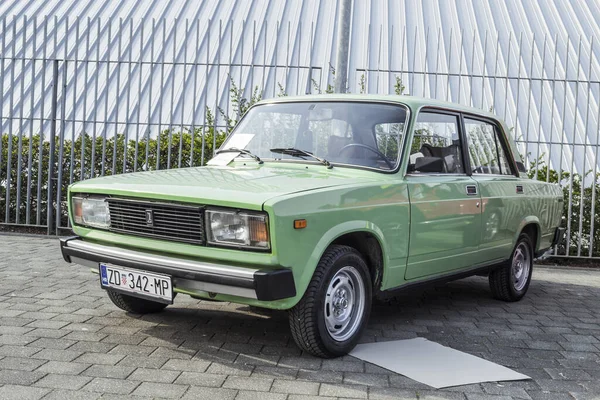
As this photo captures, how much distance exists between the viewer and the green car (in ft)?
12.2

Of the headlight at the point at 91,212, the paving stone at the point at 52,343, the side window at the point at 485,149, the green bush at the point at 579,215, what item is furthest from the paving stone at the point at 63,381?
the green bush at the point at 579,215

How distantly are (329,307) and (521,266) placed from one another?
3.11 metres

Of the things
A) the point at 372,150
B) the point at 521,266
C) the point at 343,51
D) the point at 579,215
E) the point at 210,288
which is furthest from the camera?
the point at 579,215

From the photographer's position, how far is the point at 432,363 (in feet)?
13.4

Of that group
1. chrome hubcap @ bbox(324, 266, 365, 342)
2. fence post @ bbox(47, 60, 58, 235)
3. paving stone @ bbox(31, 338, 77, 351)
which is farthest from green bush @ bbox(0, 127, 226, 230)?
chrome hubcap @ bbox(324, 266, 365, 342)

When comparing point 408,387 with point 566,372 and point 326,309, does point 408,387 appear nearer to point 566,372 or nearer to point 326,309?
point 326,309

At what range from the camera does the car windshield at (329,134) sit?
4707 mm

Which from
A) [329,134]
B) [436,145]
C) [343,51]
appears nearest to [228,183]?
[329,134]

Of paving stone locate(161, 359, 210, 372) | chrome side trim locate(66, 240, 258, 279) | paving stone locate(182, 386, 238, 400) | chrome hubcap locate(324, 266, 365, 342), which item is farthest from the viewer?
chrome hubcap locate(324, 266, 365, 342)

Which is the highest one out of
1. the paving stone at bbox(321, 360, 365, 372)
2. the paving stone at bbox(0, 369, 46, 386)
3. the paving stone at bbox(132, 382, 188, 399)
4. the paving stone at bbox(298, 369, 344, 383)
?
the paving stone at bbox(0, 369, 46, 386)

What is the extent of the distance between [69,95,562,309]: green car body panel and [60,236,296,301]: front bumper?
0.06 meters

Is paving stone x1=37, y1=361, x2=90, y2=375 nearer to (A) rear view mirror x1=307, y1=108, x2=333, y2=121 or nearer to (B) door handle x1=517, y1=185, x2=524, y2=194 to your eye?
(A) rear view mirror x1=307, y1=108, x2=333, y2=121

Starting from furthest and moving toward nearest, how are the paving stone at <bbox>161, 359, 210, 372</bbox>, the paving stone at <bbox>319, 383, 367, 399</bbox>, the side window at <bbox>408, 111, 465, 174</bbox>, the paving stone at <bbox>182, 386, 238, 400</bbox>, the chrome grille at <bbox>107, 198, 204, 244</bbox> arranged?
the side window at <bbox>408, 111, 465, 174</bbox>, the chrome grille at <bbox>107, 198, 204, 244</bbox>, the paving stone at <bbox>161, 359, 210, 372</bbox>, the paving stone at <bbox>319, 383, 367, 399</bbox>, the paving stone at <bbox>182, 386, 238, 400</bbox>

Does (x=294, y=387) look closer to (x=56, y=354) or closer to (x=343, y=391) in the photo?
(x=343, y=391)
